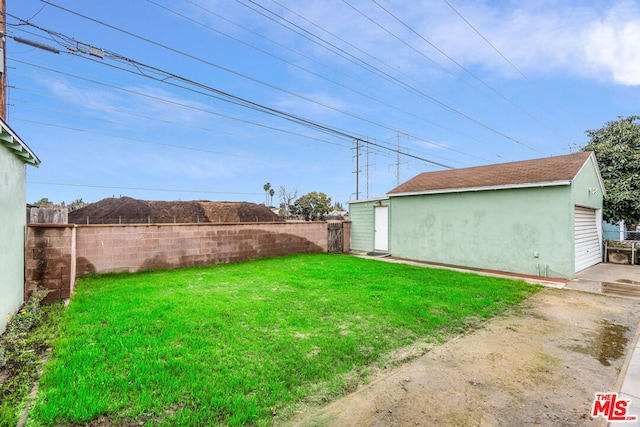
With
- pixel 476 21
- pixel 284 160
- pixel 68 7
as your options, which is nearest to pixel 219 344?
pixel 68 7

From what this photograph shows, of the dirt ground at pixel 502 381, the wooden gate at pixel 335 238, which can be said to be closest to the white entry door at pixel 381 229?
the wooden gate at pixel 335 238

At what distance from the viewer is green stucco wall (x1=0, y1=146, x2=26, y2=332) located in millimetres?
3740

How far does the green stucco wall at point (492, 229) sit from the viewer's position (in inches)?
311

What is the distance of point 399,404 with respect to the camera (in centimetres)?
232

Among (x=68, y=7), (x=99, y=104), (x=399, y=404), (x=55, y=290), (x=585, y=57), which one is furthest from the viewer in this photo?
(x=99, y=104)

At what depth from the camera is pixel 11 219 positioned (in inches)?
163

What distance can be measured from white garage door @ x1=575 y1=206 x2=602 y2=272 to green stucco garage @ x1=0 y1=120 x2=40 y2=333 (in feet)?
42.3

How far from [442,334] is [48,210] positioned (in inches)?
309

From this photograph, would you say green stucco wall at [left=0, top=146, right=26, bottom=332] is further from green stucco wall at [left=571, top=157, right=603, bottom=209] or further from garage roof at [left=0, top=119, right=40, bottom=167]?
green stucco wall at [left=571, top=157, right=603, bottom=209]

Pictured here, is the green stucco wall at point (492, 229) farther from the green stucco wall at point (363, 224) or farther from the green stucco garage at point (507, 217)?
the green stucco wall at point (363, 224)

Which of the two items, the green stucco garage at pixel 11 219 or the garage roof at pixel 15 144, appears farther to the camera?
the green stucco garage at pixel 11 219

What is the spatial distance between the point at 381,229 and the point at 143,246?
29.4ft

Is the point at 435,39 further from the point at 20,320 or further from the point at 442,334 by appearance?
the point at 20,320

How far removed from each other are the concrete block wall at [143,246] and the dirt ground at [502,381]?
5.75 meters
